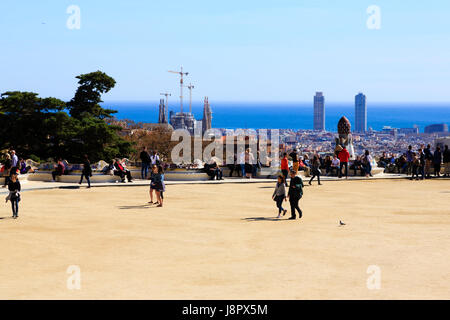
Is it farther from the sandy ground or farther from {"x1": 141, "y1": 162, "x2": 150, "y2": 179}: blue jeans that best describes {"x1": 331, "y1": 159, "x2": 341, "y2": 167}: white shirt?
the sandy ground

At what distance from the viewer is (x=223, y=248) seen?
13641mm

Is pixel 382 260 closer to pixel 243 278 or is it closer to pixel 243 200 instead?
pixel 243 278

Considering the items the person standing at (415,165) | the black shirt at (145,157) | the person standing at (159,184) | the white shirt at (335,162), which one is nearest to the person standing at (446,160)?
the person standing at (415,165)

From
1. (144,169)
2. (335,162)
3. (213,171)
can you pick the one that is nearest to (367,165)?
(335,162)

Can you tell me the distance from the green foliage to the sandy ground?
26691 millimetres

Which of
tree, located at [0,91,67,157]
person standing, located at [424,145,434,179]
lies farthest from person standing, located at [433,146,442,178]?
tree, located at [0,91,67,157]

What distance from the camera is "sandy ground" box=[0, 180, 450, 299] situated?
1020cm

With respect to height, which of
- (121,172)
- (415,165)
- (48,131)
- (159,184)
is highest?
(48,131)

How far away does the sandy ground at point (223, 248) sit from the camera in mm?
10195

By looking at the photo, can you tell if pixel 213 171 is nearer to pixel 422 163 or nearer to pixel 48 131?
pixel 422 163

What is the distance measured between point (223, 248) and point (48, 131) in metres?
38.9
